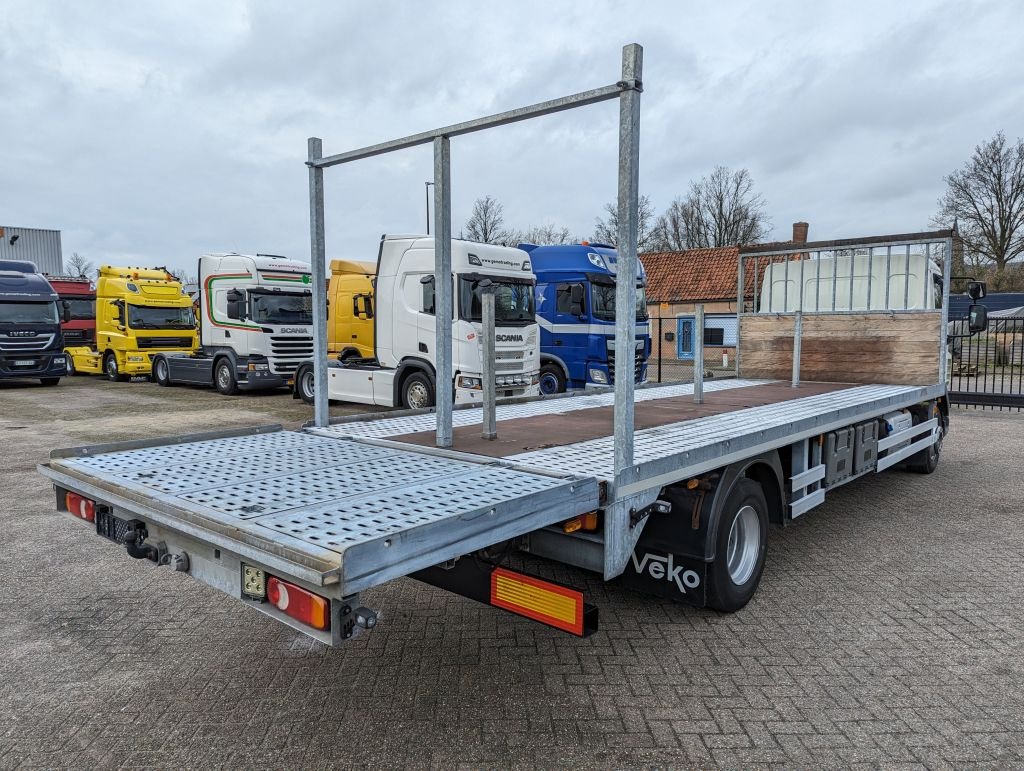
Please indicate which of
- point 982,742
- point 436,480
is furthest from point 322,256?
point 982,742

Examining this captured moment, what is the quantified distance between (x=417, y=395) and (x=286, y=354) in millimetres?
6005

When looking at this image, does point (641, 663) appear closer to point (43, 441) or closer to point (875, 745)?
point (875, 745)

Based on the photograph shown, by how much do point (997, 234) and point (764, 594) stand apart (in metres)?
41.7

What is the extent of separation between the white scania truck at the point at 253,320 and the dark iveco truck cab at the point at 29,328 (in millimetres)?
5279

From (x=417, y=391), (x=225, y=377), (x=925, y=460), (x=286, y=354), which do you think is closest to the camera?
(x=925, y=460)

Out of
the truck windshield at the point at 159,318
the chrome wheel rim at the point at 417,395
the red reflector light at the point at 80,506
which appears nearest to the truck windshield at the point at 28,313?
the truck windshield at the point at 159,318

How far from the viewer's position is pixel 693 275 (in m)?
32.6

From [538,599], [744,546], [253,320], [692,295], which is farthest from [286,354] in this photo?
[692,295]

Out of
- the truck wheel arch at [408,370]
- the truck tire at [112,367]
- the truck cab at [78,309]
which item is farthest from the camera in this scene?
the truck cab at [78,309]

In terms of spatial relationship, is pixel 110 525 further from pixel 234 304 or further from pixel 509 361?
pixel 234 304

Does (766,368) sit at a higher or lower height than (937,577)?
higher

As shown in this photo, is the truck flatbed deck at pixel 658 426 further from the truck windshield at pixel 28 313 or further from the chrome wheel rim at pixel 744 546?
the truck windshield at pixel 28 313

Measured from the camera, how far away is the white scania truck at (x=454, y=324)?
1183 cm

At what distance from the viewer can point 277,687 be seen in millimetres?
3332
